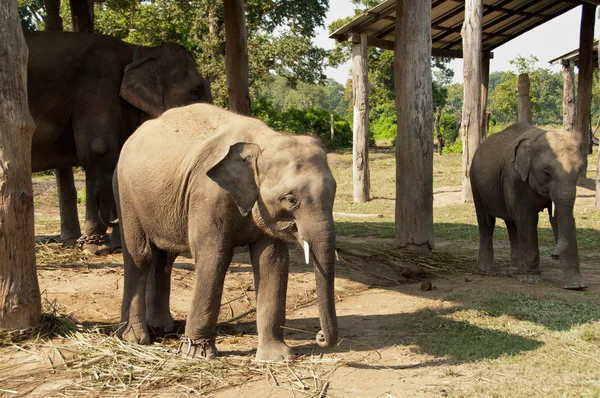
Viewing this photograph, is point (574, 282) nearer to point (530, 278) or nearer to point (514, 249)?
point (530, 278)

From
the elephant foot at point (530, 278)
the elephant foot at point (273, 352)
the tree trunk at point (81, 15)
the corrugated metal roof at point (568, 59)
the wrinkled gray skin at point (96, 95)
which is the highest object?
the corrugated metal roof at point (568, 59)

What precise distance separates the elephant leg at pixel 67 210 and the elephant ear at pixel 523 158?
5.68 metres

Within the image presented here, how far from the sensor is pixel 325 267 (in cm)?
423

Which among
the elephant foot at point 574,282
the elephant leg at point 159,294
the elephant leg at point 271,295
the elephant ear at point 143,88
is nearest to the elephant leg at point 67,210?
the elephant ear at point 143,88

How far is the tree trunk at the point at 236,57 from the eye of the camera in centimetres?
945

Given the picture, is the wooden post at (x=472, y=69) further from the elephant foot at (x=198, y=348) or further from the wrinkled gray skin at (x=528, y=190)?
the elephant foot at (x=198, y=348)

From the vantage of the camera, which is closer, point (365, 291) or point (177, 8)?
point (365, 291)

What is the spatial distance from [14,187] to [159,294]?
1.40m

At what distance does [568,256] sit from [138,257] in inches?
173

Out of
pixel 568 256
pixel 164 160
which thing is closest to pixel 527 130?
pixel 568 256

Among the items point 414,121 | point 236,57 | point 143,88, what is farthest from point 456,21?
point 143,88

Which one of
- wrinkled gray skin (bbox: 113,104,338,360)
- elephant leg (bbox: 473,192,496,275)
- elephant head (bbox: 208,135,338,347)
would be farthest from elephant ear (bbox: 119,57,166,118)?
elephant leg (bbox: 473,192,496,275)

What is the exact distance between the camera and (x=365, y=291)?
7.28 meters

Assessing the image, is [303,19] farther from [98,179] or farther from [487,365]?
[487,365]
